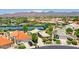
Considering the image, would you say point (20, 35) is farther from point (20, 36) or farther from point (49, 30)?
point (49, 30)

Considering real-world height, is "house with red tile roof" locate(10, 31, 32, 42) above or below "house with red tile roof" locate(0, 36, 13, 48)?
above

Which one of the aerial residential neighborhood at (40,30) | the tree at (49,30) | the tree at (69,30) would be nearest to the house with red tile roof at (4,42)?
the aerial residential neighborhood at (40,30)

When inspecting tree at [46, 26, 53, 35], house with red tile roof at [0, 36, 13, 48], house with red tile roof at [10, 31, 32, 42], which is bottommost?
house with red tile roof at [0, 36, 13, 48]

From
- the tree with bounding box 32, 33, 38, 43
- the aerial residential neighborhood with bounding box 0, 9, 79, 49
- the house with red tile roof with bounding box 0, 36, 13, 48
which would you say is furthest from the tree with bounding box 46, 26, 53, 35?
the house with red tile roof with bounding box 0, 36, 13, 48

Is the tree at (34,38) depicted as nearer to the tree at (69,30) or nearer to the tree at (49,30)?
the tree at (49,30)

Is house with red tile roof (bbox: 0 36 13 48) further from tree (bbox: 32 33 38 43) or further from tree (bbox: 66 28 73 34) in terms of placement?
tree (bbox: 66 28 73 34)
